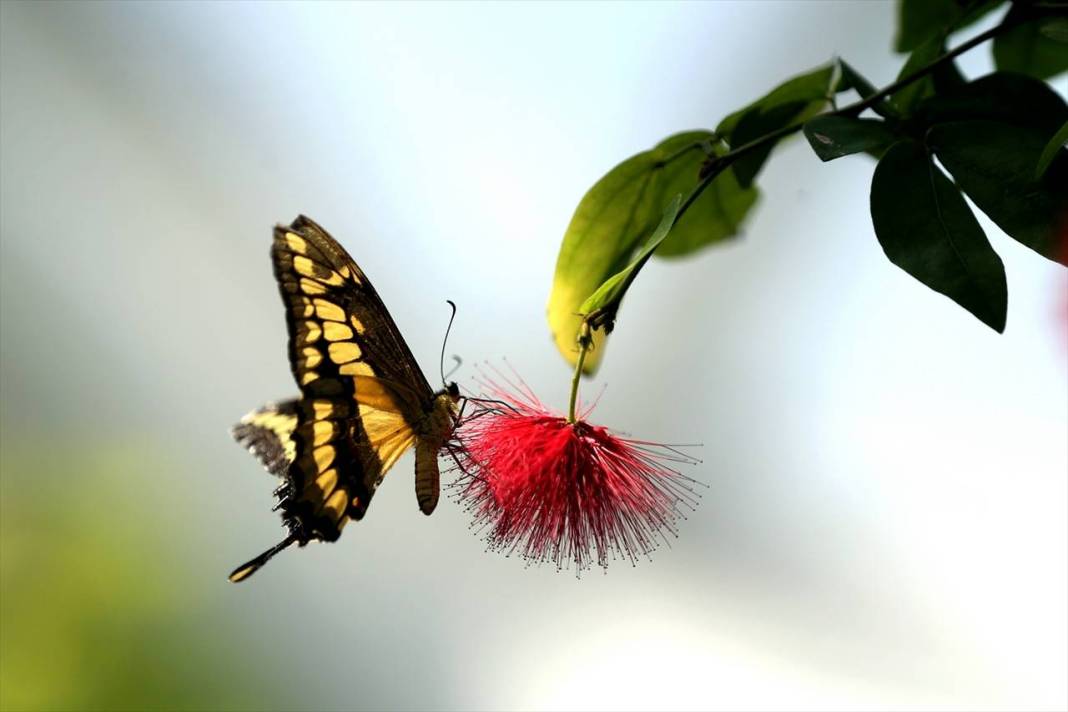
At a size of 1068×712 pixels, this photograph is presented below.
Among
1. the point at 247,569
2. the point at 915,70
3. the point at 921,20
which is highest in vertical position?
the point at 921,20

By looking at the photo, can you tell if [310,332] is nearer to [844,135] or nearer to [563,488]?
[563,488]

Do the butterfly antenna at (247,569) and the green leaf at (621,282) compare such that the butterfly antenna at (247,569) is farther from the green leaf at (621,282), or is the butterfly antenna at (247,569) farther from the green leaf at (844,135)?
the green leaf at (844,135)

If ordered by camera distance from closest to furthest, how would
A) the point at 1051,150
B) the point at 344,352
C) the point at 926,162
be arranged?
the point at 1051,150
the point at 926,162
the point at 344,352

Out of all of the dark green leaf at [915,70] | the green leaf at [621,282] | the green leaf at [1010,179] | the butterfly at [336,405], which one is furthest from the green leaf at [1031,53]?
the butterfly at [336,405]

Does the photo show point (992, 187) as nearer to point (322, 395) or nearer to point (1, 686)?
point (322, 395)

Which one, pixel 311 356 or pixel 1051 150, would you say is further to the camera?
pixel 311 356

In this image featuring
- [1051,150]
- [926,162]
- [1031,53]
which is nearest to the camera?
[1051,150]

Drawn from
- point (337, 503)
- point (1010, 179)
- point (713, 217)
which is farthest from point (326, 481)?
point (1010, 179)

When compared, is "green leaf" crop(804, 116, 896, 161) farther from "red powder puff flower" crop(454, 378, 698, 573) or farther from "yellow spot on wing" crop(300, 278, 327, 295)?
"yellow spot on wing" crop(300, 278, 327, 295)

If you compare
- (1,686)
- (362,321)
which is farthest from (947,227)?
(1,686)
